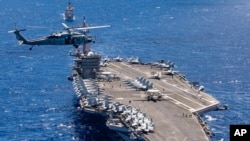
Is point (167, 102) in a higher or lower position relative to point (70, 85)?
lower

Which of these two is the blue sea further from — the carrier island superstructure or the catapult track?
the catapult track

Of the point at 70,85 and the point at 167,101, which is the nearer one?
the point at 167,101

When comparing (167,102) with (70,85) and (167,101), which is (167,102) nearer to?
(167,101)

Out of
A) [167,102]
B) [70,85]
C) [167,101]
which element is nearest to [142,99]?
[167,101]

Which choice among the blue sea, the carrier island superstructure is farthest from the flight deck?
the blue sea

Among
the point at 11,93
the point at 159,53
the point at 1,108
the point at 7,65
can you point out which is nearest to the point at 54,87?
the point at 11,93

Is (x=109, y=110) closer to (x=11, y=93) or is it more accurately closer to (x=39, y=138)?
(x=39, y=138)

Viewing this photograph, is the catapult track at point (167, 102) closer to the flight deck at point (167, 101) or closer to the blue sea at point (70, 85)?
the flight deck at point (167, 101)

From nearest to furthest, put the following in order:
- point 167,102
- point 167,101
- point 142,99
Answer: point 167,102, point 167,101, point 142,99

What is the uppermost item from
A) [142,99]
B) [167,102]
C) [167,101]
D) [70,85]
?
[70,85]
